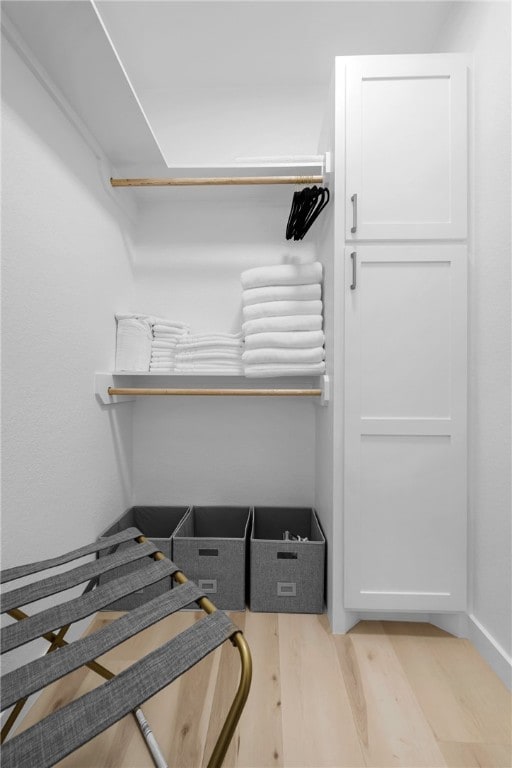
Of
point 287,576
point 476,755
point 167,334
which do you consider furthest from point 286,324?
point 476,755

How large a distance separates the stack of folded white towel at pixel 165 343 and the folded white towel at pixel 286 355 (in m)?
0.39

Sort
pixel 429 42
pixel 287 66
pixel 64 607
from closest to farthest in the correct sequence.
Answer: pixel 64 607 < pixel 429 42 < pixel 287 66

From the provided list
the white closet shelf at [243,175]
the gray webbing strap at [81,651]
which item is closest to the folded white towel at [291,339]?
the white closet shelf at [243,175]

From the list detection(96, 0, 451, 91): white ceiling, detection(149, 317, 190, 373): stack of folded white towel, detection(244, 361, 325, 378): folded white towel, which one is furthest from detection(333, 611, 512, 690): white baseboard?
detection(96, 0, 451, 91): white ceiling

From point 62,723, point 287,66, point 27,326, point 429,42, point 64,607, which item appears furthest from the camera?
point 287,66

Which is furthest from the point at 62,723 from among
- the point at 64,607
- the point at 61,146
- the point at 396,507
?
the point at 61,146

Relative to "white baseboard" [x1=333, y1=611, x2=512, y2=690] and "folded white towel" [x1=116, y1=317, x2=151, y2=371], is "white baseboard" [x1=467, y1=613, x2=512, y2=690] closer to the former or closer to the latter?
"white baseboard" [x1=333, y1=611, x2=512, y2=690]

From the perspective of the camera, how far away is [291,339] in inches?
64.9

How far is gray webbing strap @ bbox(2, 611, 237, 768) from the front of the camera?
567mm

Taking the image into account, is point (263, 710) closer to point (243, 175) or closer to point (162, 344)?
point (162, 344)

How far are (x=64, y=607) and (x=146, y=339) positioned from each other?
1.16m

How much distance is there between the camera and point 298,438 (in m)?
2.00

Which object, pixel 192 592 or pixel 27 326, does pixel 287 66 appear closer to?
pixel 27 326

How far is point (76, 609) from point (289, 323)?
1206mm
